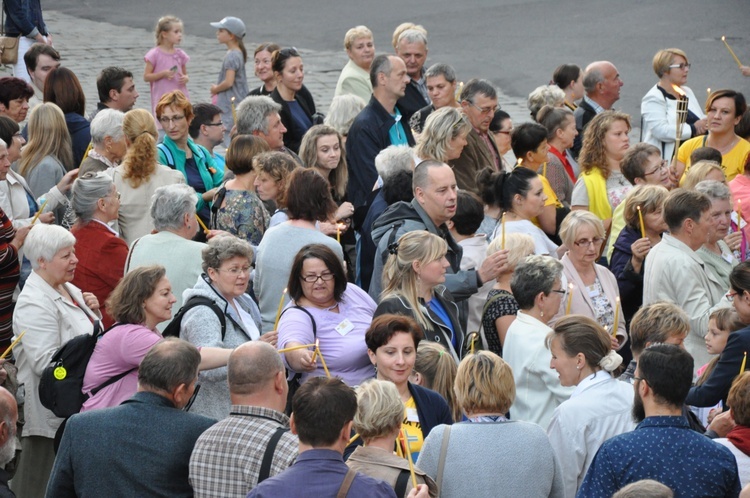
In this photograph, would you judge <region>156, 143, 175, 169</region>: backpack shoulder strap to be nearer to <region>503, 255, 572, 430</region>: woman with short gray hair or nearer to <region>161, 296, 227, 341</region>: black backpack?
<region>161, 296, 227, 341</region>: black backpack

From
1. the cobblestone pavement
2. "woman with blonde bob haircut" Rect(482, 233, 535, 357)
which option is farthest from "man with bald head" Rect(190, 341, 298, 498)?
the cobblestone pavement

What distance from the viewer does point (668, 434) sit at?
5.00 m

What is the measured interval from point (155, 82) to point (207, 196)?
484 cm

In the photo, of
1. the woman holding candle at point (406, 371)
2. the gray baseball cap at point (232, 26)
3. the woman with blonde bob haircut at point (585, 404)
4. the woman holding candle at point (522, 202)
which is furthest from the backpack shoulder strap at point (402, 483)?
the gray baseball cap at point (232, 26)

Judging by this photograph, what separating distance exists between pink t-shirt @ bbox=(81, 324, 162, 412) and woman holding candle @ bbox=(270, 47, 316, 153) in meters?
5.35

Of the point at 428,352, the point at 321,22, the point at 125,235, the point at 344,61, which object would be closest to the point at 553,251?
the point at 428,352

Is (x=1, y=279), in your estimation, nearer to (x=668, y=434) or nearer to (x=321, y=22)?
(x=668, y=434)

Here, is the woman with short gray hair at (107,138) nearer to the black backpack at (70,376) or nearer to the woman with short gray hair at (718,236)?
the black backpack at (70,376)

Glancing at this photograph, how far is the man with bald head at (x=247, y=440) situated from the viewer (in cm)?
500

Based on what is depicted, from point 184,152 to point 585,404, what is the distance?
5075 mm

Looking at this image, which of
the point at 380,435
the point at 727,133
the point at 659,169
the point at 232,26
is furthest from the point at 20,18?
the point at 380,435

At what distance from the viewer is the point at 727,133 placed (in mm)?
10516

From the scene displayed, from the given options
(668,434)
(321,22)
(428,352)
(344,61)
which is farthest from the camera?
(321,22)

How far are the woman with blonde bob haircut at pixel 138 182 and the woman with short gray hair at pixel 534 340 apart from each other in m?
3.07
